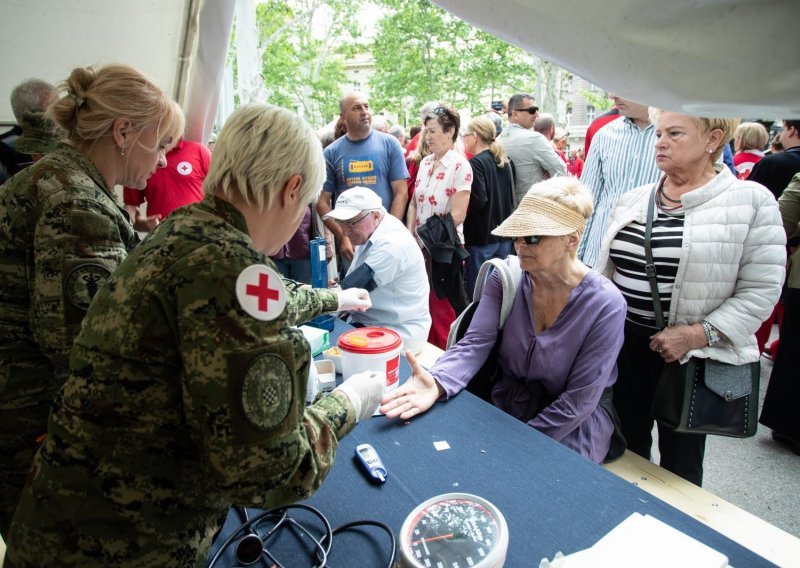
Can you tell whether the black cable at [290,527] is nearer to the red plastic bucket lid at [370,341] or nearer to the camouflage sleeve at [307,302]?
the red plastic bucket lid at [370,341]

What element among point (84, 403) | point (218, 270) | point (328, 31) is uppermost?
point (328, 31)

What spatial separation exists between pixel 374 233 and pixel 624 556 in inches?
77.9

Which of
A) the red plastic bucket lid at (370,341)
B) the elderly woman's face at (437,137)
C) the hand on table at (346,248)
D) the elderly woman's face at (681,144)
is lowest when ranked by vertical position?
the hand on table at (346,248)

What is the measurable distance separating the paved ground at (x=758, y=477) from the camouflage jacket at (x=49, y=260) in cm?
282

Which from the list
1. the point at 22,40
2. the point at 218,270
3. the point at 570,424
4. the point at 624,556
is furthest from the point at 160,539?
the point at 22,40

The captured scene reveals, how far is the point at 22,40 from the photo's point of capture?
3.30 metres

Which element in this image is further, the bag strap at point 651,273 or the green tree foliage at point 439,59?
the green tree foliage at point 439,59

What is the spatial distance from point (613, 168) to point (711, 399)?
1.43 metres

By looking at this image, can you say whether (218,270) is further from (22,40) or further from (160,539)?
(22,40)

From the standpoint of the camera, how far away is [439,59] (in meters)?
15.4

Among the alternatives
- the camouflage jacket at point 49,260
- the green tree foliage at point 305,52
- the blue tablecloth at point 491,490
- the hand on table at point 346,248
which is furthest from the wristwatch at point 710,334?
the green tree foliage at point 305,52

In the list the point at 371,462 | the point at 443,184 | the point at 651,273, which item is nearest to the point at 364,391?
the point at 371,462

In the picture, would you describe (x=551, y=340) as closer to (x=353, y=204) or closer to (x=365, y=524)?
(x=365, y=524)

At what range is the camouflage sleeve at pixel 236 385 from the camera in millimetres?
728
